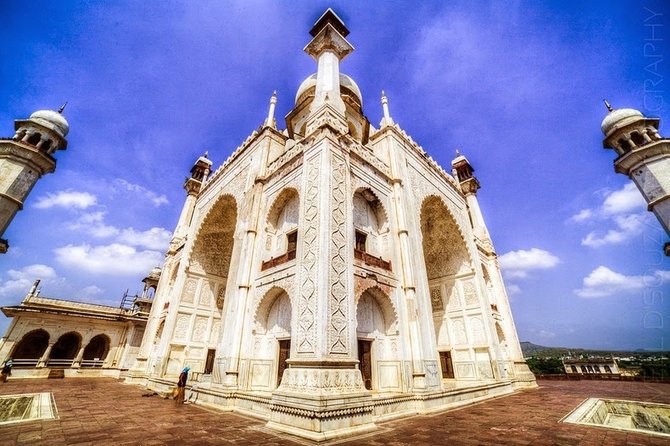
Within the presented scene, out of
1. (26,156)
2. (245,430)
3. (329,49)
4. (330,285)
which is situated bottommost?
(245,430)

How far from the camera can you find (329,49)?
43.0 feet

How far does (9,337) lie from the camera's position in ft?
57.3

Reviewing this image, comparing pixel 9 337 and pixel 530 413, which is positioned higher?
pixel 9 337

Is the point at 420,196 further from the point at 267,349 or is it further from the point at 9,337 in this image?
the point at 9,337

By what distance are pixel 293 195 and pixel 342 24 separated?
9098 millimetres

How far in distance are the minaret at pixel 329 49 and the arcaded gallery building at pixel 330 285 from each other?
0.07 m

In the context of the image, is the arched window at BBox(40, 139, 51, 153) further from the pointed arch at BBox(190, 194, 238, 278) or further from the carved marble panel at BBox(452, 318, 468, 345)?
the carved marble panel at BBox(452, 318, 468, 345)

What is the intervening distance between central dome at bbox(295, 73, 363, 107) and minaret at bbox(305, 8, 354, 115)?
146 inches

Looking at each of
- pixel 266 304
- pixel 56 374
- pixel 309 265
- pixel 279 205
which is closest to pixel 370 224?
pixel 279 205

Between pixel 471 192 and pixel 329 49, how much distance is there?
1547 cm

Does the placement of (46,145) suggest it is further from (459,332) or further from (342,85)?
(459,332)

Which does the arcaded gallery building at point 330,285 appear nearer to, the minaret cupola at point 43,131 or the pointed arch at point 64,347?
the minaret cupola at point 43,131

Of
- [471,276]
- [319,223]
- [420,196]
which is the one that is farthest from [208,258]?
[471,276]

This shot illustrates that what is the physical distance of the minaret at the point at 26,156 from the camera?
245 inches
